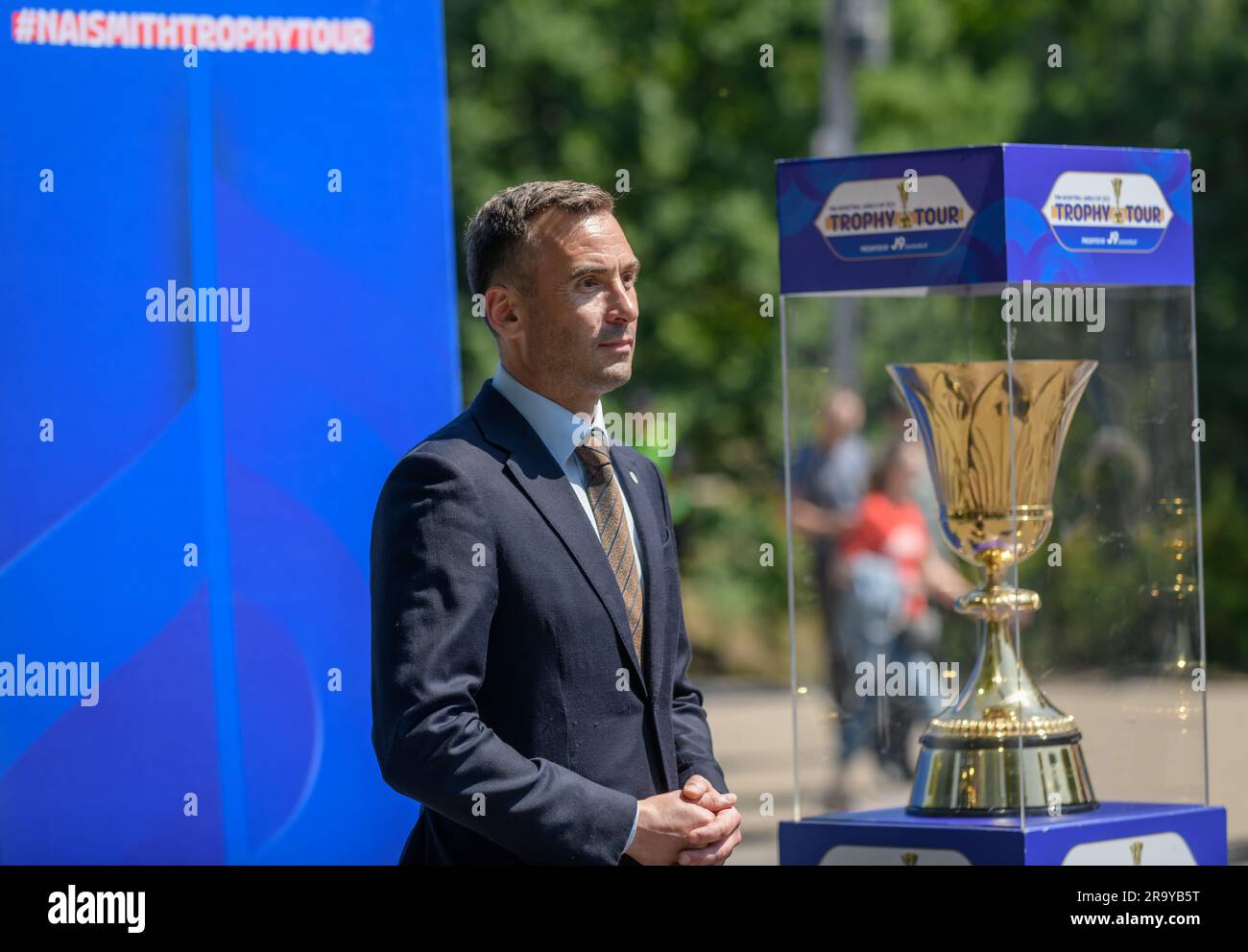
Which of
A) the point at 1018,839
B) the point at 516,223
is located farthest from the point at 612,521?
the point at 1018,839

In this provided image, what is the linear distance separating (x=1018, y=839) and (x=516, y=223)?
5.38 ft

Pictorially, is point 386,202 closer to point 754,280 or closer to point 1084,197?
point 1084,197

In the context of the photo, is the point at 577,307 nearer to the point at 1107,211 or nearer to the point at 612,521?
the point at 612,521

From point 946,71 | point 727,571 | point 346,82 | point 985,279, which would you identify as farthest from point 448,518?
point 946,71

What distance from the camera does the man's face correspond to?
3211 millimetres

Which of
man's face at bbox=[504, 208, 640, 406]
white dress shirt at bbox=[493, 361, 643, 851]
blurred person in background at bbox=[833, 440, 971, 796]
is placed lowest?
blurred person in background at bbox=[833, 440, 971, 796]

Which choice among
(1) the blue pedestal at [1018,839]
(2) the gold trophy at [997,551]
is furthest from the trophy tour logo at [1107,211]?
(1) the blue pedestal at [1018,839]

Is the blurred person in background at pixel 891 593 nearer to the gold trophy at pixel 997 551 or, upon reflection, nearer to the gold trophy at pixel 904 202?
the gold trophy at pixel 997 551

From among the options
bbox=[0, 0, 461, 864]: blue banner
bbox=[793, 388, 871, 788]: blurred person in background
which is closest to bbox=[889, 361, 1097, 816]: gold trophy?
bbox=[793, 388, 871, 788]: blurred person in background

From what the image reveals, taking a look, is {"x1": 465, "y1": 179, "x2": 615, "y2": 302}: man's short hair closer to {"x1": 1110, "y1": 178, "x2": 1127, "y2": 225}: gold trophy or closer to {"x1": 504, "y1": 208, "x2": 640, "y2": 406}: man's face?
{"x1": 504, "y1": 208, "x2": 640, "y2": 406}: man's face

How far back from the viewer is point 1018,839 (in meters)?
3.88

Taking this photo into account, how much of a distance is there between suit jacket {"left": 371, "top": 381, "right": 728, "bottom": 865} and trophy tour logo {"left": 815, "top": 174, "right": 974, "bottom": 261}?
123 cm

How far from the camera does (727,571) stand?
18391 mm
